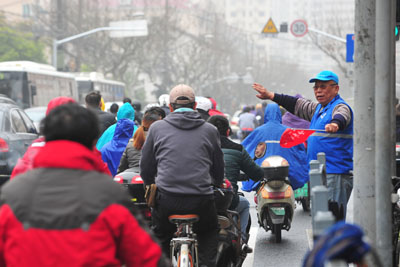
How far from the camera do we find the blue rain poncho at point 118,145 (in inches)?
340

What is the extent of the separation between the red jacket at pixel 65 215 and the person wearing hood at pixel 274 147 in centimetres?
651

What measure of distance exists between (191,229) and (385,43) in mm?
1816

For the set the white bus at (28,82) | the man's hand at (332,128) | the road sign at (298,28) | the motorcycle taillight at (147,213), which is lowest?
the white bus at (28,82)

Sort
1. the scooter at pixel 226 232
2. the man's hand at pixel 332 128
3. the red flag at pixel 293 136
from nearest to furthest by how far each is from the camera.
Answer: the man's hand at pixel 332 128
the scooter at pixel 226 232
the red flag at pixel 293 136

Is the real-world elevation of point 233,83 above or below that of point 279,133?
below

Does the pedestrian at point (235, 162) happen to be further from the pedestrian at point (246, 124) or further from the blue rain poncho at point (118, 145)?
the pedestrian at point (246, 124)

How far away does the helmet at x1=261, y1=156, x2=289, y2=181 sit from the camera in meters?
9.59

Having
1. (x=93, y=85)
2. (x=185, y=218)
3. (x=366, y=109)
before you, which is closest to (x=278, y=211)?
(x=366, y=109)

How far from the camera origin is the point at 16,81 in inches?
1182

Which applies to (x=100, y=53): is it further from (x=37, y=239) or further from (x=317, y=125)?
(x=37, y=239)

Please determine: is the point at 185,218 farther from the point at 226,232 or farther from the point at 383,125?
the point at 383,125

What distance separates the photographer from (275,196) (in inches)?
374

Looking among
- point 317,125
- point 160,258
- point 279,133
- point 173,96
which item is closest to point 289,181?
point 279,133

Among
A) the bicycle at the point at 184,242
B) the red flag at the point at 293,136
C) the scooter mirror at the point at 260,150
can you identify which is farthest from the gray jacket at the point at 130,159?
the bicycle at the point at 184,242
